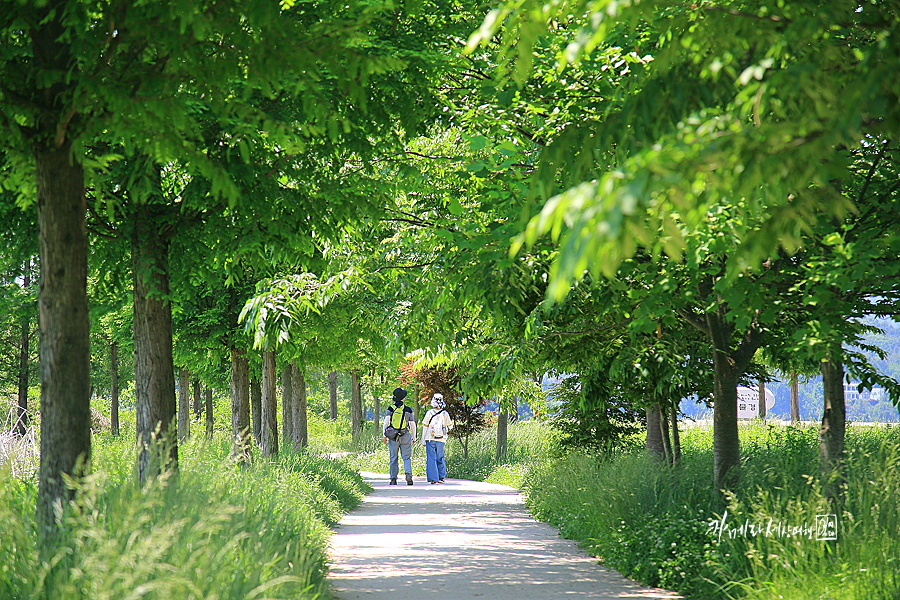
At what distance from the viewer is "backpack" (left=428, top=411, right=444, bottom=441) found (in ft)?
63.8

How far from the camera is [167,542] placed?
3.55 meters

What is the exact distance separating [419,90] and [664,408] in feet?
23.7

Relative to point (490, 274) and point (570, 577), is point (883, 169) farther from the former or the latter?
point (570, 577)

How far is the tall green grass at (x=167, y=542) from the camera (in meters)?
3.69

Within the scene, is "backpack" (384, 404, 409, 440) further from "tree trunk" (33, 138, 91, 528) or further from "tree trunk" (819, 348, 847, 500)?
"tree trunk" (33, 138, 91, 528)

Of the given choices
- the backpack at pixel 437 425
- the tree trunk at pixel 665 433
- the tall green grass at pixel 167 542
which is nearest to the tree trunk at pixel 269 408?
the backpack at pixel 437 425

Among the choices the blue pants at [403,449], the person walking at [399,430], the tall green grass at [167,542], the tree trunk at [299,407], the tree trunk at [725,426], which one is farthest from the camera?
the tree trunk at [299,407]

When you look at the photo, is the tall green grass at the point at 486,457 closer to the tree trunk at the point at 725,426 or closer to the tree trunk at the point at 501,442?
the tree trunk at the point at 501,442

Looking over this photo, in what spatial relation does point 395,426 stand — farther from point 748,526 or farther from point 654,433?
point 748,526

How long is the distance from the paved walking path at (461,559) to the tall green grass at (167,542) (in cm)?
59

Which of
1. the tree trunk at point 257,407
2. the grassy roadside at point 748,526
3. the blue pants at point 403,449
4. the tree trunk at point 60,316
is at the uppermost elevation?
the tree trunk at point 60,316

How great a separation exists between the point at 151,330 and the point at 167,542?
4.62m

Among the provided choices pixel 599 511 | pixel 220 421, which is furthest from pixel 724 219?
pixel 220 421

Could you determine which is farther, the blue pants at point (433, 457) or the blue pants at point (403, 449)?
the blue pants at point (433, 457)
